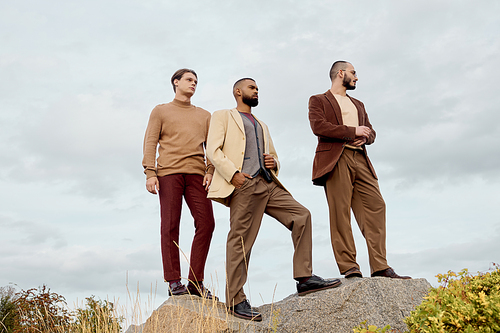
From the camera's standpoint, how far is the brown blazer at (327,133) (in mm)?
5711

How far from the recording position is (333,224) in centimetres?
580

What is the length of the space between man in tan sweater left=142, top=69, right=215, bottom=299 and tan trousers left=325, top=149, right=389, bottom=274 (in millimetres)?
1457

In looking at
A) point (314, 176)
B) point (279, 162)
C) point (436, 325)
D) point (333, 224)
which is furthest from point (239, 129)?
point (436, 325)

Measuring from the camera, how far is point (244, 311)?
16.7 feet

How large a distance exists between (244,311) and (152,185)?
5.84ft

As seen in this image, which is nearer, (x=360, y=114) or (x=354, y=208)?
(x=354, y=208)

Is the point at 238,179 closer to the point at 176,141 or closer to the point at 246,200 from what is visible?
the point at 246,200

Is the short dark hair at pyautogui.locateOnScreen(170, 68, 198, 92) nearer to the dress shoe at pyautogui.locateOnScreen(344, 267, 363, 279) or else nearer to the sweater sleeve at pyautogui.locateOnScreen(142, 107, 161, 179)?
the sweater sleeve at pyautogui.locateOnScreen(142, 107, 161, 179)

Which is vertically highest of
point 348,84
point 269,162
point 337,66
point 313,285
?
point 337,66

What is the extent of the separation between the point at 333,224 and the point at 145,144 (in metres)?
2.46

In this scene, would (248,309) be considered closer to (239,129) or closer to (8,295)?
(239,129)

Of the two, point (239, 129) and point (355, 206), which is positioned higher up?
point (239, 129)

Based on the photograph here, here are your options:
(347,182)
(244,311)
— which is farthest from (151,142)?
(347,182)

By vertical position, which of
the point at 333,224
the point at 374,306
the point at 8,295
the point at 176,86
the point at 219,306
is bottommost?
the point at 374,306
